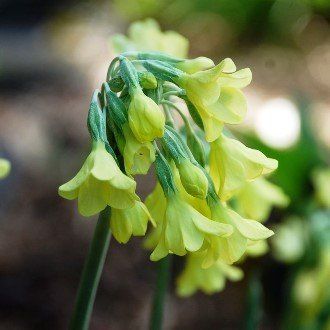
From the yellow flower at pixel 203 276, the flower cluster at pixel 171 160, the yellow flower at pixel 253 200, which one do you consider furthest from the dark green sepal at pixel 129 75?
the yellow flower at pixel 203 276

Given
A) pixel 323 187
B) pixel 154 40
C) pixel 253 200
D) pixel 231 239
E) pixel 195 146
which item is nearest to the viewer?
pixel 231 239

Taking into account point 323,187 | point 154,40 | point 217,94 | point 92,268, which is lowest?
point 92,268

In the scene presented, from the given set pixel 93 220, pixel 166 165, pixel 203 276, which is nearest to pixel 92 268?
pixel 166 165

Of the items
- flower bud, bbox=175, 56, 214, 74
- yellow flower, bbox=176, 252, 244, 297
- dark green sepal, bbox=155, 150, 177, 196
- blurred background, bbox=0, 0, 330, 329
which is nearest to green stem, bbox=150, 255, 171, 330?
yellow flower, bbox=176, 252, 244, 297

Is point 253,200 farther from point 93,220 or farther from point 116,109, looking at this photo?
point 93,220

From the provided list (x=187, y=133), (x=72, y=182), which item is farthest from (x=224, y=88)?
(x=72, y=182)

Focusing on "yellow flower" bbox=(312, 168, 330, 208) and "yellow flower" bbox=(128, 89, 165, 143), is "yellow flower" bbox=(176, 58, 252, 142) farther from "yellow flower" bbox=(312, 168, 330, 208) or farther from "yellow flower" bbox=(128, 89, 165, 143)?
"yellow flower" bbox=(312, 168, 330, 208)

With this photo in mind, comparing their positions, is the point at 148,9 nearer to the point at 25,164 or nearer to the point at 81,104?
the point at 81,104

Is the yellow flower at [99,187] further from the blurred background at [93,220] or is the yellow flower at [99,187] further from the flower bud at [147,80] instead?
the blurred background at [93,220]
